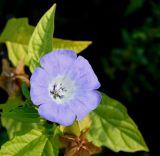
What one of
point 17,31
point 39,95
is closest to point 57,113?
point 39,95

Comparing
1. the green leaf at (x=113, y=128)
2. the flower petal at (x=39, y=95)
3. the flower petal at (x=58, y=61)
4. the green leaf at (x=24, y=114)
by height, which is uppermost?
the flower petal at (x=58, y=61)

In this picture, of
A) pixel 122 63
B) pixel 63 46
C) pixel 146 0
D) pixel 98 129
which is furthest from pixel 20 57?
pixel 146 0

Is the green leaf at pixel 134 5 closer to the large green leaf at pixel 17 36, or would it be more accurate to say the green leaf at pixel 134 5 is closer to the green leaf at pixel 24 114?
the large green leaf at pixel 17 36

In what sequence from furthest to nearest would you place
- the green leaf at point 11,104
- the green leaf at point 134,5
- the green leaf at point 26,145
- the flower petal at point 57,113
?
1. the green leaf at point 134,5
2. the green leaf at point 11,104
3. the green leaf at point 26,145
4. the flower petal at point 57,113

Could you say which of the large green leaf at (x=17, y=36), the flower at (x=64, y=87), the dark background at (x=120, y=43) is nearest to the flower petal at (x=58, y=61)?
the flower at (x=64, y=87)

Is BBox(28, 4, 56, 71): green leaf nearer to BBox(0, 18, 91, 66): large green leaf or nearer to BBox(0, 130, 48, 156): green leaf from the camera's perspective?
BBox(0, 130, 48, 156): green leaf

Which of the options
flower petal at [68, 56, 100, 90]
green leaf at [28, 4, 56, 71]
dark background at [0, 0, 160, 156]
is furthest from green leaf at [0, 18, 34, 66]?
dark background at [0, 0, 160, 156]

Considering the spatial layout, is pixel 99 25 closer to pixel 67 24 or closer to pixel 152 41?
pixel 67 24
